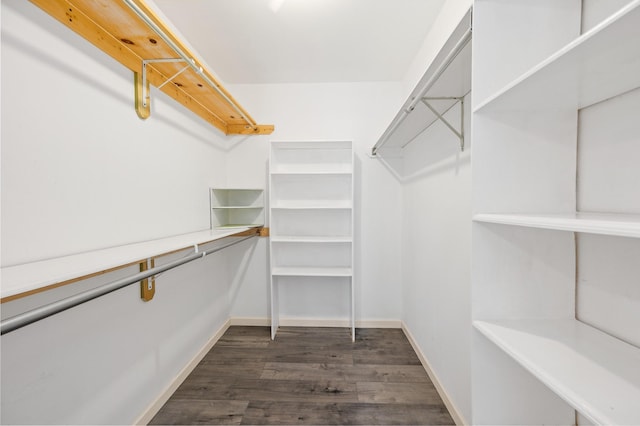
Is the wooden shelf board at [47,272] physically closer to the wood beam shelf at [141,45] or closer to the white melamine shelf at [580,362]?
the wood beam shelf at [141,45]

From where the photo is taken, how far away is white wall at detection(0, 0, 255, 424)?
2.78 feet

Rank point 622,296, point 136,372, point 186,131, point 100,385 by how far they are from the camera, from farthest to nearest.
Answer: point 186,131
point 136,372
point 100,385
point 622,296

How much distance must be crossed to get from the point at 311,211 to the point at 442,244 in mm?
1282

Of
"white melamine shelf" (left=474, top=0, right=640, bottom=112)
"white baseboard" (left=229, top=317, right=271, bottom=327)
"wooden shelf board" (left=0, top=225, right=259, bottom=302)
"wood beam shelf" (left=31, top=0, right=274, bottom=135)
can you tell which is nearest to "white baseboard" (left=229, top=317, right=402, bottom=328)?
"white baseboard" (left=229, top=317, right=271, bottom=327)

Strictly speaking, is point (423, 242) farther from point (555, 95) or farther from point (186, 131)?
point (186, 131)

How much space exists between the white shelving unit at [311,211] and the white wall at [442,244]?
0.63m

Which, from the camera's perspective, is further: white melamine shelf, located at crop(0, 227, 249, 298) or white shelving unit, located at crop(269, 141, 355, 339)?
white shelving unit, located at crop(269, 141, 355, 339)

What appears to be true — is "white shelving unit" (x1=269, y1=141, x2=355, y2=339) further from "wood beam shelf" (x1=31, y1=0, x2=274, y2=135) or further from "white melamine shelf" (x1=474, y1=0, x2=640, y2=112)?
"white melamine shelf" (x1=474, y1=0, x2=640, y2=112)

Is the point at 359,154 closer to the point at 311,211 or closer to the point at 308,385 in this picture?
the point at 311,211

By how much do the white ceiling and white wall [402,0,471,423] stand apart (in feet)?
0.71

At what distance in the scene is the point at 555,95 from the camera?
2.32 feet

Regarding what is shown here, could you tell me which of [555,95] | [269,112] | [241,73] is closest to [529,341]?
[555,95]

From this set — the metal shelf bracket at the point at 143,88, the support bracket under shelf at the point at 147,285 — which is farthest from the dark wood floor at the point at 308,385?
the metal shelf bracket at the point at 143,88

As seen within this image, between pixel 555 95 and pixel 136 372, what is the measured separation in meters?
2.19
